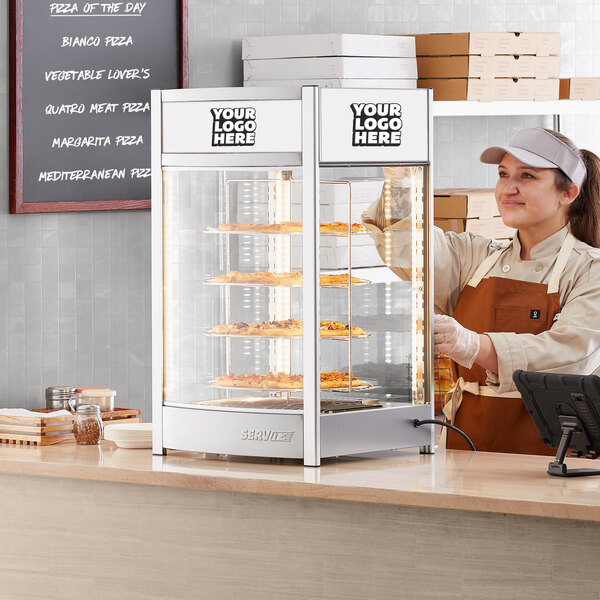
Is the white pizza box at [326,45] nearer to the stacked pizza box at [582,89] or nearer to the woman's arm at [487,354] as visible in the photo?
the stacked pizza box at [582,89]

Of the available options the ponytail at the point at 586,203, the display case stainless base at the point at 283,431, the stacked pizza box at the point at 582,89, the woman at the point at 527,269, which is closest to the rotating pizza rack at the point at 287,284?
the display case stainless base at the point at 283,431

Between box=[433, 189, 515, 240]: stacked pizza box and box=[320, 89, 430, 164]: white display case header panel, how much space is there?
1.27 meters

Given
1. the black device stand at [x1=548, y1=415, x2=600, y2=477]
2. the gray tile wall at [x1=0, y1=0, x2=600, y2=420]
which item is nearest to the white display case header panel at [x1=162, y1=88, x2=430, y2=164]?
the black device stand at [x1=548, y1=415, x2=600, y2=477]

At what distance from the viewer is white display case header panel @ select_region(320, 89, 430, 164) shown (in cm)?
256

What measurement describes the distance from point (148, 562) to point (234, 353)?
60 cm

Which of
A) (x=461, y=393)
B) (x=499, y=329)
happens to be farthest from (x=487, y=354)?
(x=461, y=393)

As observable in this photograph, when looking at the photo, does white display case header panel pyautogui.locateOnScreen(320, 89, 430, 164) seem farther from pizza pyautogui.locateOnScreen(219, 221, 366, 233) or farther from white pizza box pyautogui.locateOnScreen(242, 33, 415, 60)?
white pizza box pyautogui.locateOnScreen(242, 33, 415, 60)

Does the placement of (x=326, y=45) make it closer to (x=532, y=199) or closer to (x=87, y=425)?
(x=532, y=199)

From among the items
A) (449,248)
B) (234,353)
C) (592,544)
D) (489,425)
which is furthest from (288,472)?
(449,248)

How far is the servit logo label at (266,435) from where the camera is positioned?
8.39ft

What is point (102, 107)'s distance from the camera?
13.0ft

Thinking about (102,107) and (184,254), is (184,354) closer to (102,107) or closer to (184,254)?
(184,254)

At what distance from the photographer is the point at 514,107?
154 inches

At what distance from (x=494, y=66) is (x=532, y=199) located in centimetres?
90
